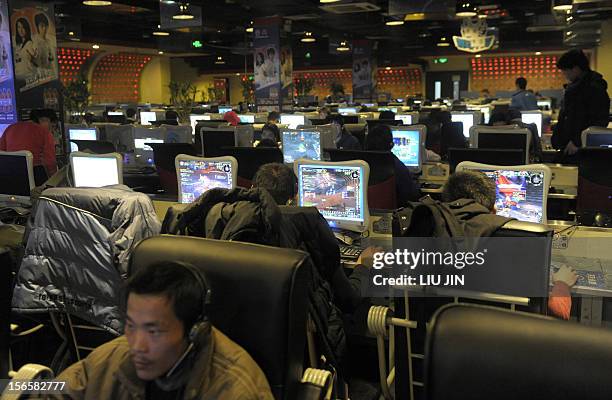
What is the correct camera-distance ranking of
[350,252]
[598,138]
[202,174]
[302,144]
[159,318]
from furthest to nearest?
[302,144], [598,138], [202,174], [350,252], [159,318]

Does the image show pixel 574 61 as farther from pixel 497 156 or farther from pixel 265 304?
pixel 265 304

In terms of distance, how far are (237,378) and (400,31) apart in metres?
20.5

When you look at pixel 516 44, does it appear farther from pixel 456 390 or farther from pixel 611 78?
pixel 456 390

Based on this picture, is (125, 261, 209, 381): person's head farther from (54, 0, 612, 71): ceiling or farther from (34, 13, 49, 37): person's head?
(54, 0, 612, 71): ceiling

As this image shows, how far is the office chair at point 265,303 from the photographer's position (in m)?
1.71

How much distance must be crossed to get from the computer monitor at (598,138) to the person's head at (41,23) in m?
6.80

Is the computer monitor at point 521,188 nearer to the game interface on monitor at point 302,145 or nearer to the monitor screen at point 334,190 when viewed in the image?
the monitor screen at point 334,190

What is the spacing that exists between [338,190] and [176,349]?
2.67 metres

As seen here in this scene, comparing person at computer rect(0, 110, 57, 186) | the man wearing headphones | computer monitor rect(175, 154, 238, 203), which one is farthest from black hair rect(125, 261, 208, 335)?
person at computer rect(0, 110, 57, 186)

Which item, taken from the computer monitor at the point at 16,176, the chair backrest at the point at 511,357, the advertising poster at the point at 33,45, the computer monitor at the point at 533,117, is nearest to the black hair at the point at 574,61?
the computer monitor at the point at 533,117

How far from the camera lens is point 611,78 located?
16.9 m

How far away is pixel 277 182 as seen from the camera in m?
3.38

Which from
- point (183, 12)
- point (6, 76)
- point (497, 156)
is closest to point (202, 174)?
point (497, 156)

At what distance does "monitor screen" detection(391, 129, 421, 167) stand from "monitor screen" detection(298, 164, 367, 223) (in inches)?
107
